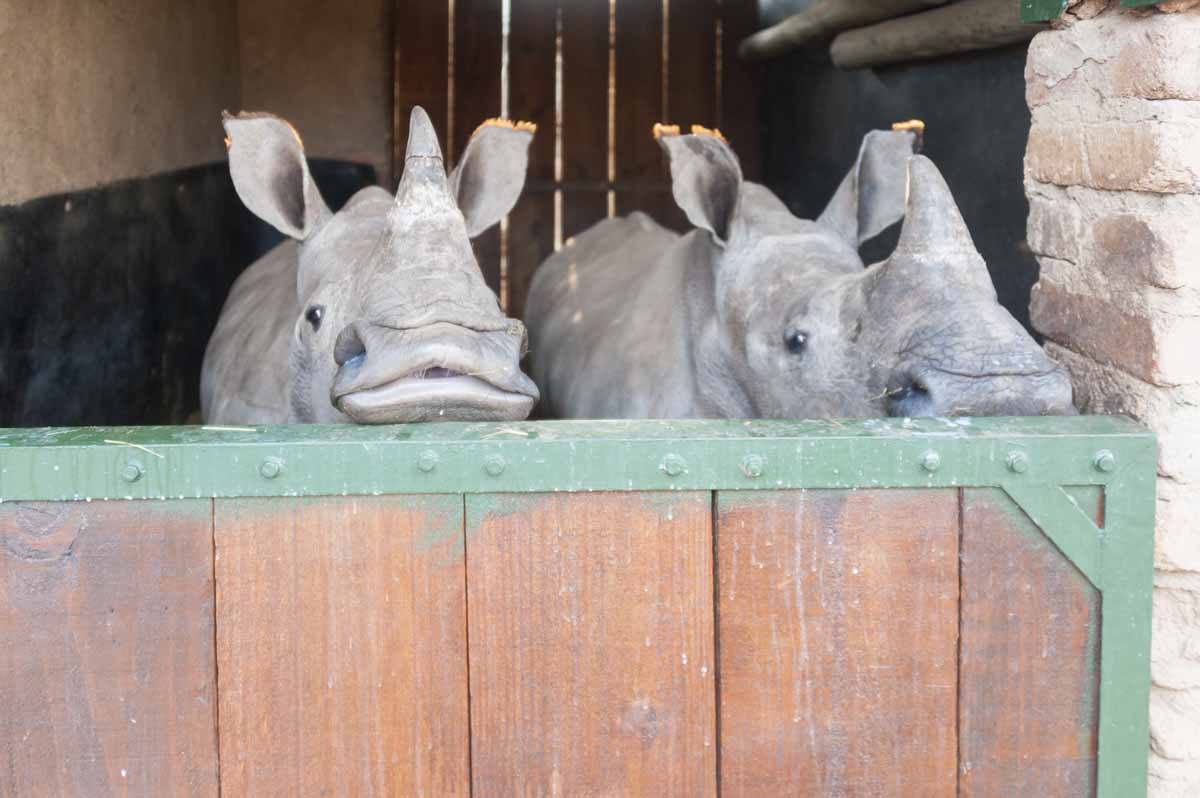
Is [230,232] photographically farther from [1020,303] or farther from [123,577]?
[123,577]

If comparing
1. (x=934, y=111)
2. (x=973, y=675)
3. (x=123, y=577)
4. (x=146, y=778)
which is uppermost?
(x=934, y=111)

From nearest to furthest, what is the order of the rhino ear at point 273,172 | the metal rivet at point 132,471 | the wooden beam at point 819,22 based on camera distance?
the metal rivet at point 132,471
the rhino ear at point 273,172
the wooden beam at point 819,22

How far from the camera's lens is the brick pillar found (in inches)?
87.4

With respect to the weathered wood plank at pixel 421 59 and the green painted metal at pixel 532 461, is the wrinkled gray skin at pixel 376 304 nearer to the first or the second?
the green painted metal at pixel 532 461

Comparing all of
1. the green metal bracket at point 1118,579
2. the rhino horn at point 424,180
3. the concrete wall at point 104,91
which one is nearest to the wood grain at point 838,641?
the green metal bracket at point 1118,579

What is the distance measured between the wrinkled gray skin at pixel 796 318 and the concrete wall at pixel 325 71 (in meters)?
3.67

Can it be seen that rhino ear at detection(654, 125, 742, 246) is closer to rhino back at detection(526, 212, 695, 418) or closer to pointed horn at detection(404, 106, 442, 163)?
rhino back at detection(526, 212, 695, 418)

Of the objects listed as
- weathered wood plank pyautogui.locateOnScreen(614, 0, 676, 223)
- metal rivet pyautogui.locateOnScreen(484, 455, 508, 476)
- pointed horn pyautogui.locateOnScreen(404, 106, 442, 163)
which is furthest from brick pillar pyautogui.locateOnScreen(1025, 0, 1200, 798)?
weathered wood plank pyautogui.locateOnScreen(614, 0, 676, 223)

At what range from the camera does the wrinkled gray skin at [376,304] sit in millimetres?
2611

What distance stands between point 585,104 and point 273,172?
236 inches

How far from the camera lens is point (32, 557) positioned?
2062 mm

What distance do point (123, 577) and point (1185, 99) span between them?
1.76m

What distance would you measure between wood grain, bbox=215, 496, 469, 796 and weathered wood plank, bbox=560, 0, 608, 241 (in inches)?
303

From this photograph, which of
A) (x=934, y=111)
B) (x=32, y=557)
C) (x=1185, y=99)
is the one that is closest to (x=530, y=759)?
(x=32, y=557)
